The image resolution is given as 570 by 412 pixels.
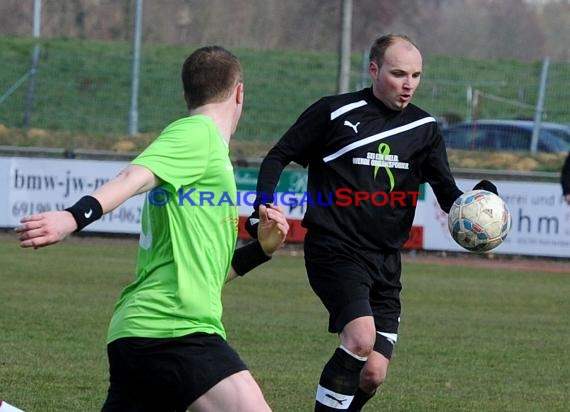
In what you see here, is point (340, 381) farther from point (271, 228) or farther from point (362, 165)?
point (271, 228)

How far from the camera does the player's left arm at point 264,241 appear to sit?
433cm

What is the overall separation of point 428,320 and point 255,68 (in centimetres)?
1331

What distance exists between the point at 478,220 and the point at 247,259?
2016mm

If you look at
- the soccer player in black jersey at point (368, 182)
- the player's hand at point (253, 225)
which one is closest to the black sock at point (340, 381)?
the soccer player in black jersey at point (368, 182)

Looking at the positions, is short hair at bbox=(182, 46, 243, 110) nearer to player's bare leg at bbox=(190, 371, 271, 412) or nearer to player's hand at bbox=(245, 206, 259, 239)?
player's bare leg at bbox=(190, 371, 271, 412)

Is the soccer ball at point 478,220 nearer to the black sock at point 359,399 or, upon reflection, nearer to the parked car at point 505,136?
the black sock at point 359,399

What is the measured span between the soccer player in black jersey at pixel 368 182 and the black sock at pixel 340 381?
2 centimetres

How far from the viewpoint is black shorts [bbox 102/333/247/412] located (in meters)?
4.06

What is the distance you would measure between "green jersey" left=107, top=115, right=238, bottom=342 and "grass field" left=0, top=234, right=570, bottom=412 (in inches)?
108

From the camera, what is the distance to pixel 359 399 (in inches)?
242

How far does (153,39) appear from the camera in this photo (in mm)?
35219

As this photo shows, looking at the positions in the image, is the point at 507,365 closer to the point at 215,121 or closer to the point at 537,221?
the point at 215,121

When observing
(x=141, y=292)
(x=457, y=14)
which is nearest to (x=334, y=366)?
(x=141, y=292)

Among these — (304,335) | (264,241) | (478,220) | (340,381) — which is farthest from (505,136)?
(264,241)
